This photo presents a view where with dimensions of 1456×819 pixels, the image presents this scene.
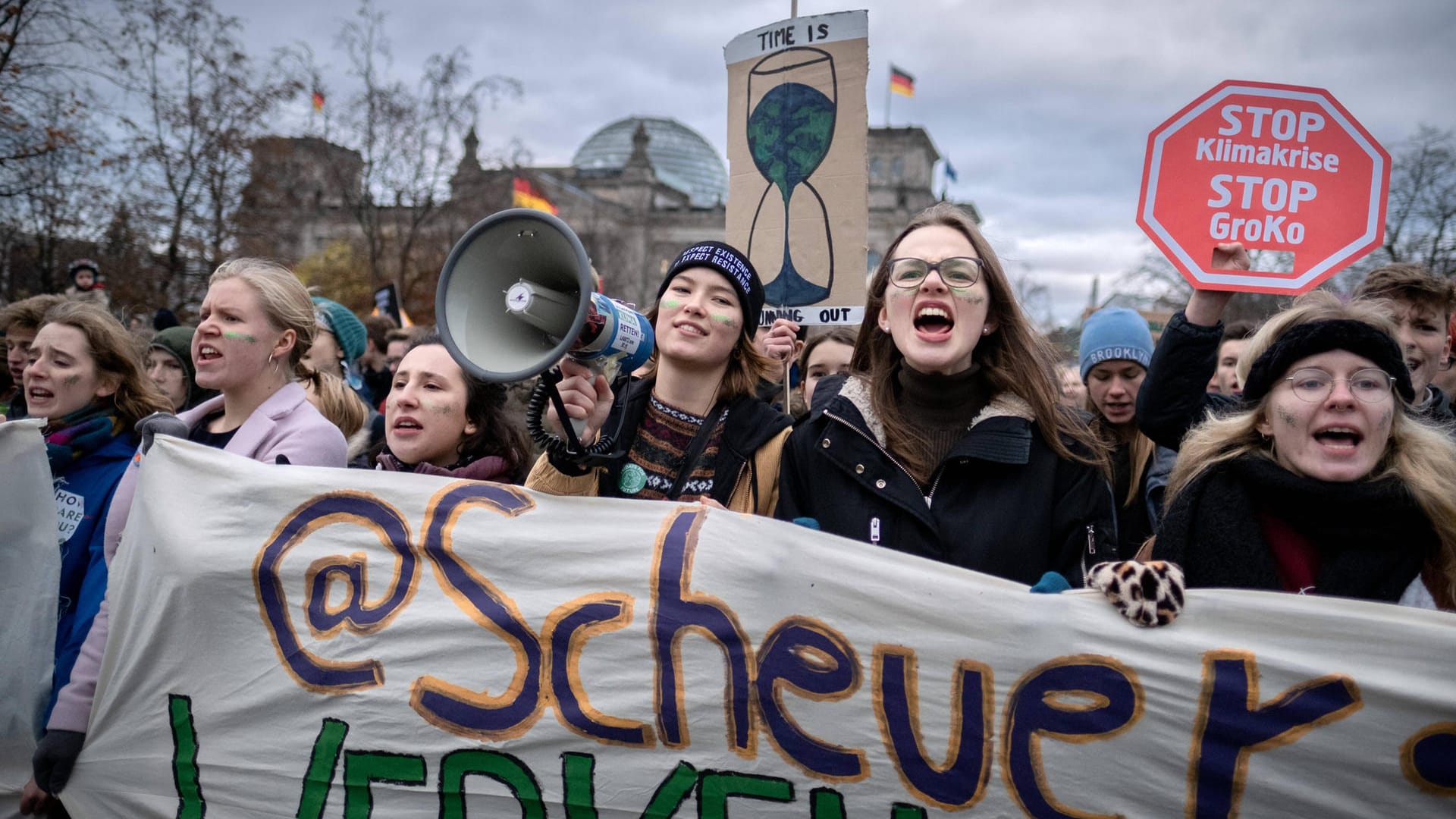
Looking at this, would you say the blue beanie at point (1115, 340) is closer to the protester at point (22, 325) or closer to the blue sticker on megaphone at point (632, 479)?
the blue sticker on megaphone at point (632, 479)

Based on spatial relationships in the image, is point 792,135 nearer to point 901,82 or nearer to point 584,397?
point 584,397

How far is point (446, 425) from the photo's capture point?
302 cm

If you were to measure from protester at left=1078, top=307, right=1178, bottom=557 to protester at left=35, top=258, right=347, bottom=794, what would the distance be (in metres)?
2.57

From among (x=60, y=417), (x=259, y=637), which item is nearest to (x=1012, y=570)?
(x=259, y=637)

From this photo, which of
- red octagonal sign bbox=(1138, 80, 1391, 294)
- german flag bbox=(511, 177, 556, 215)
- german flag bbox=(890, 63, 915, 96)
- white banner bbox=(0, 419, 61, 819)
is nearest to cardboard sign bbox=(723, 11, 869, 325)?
red octagonal sign bbox=(1138, 80, 1391, 294)

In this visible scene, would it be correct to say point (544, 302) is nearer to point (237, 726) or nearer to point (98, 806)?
point (237, 726)

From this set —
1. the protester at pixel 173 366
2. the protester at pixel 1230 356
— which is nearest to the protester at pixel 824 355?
the protester at pixel 1230 356

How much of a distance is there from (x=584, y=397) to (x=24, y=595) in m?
1.67

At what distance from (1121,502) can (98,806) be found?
3.14 metres

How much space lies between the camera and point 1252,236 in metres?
2.73

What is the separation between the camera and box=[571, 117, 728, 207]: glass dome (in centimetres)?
5900

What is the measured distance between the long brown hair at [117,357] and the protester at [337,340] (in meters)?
1.60

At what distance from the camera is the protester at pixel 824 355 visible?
197 inches

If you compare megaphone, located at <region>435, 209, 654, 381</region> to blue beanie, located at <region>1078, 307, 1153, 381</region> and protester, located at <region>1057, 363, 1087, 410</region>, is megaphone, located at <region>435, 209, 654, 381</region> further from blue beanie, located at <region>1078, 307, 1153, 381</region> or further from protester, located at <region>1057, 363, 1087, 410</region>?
protester, located at <region>1057, 363, 1087, 410</region>
